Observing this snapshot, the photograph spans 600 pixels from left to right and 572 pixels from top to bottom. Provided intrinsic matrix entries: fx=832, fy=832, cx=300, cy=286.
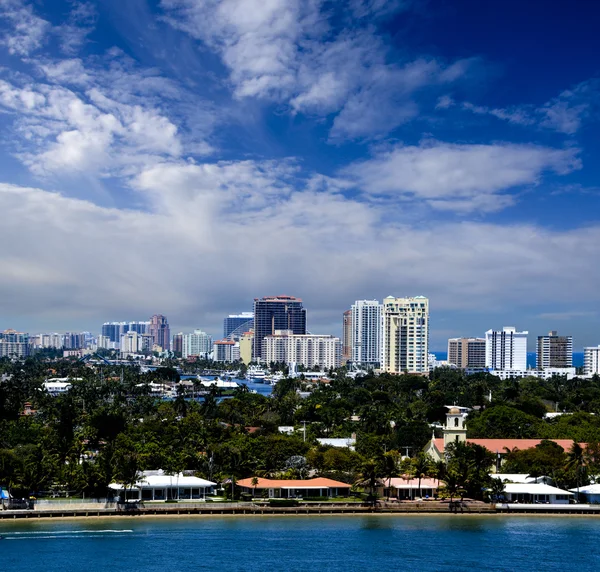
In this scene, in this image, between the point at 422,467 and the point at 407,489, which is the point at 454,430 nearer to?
the point at 422,467

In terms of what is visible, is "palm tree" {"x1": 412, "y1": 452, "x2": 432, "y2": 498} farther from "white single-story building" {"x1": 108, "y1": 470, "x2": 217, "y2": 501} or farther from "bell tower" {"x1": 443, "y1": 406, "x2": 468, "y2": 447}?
"white single-story building" {"x1": 108, "y1": 470, "x2": 217, "y2": 501}

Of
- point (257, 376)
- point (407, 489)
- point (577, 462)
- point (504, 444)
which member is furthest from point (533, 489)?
point (257, 376)

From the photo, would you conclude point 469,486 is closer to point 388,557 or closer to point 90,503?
point 388,557

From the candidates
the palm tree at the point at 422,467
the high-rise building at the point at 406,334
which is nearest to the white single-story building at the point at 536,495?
the palm tree at the point at 422,467

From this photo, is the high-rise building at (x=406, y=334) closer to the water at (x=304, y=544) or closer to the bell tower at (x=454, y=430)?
the bell tower at (x=454, y=430)

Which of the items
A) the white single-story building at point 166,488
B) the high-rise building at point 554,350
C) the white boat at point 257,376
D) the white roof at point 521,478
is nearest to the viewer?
the white single-story building at point 166,488

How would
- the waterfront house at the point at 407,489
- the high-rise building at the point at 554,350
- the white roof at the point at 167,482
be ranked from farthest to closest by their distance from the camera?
the high-rise building at the point at 554,350
the waterfront house at the point at 407,489
the white roof at the point at 167,482

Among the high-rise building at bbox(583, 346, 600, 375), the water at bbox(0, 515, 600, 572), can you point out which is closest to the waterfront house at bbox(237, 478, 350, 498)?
the water at bbox(0, 515, 600, 572)

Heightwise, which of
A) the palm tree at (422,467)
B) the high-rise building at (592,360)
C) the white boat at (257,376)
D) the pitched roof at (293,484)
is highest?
the high-rise building at (592,360)
